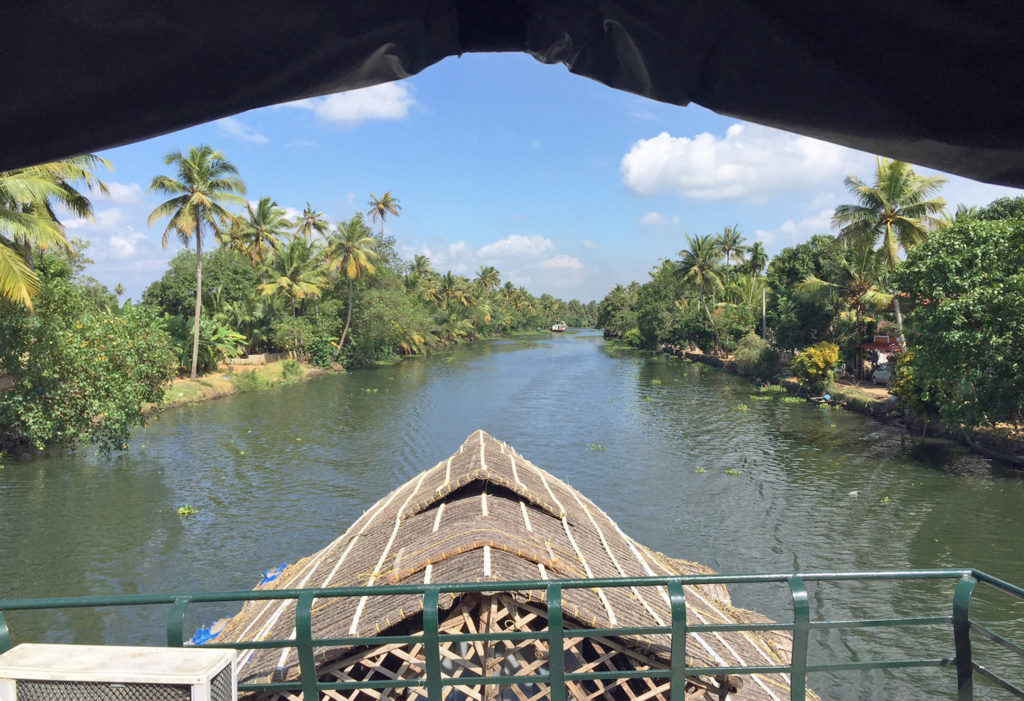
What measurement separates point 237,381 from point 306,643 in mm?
37109

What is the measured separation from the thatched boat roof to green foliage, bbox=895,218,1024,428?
11.9 m

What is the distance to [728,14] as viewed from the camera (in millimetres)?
1893

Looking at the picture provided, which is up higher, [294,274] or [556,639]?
[294,274]

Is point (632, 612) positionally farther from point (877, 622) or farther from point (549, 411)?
point (549, 411)

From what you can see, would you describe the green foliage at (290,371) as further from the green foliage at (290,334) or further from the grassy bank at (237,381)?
the green foliage at (290,334)

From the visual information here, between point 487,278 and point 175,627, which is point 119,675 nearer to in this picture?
point 175,627

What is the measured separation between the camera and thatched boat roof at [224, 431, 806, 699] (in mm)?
6484

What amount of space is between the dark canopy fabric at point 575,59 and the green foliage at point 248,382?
37.5 meters

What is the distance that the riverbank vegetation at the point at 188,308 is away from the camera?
16.1 meters

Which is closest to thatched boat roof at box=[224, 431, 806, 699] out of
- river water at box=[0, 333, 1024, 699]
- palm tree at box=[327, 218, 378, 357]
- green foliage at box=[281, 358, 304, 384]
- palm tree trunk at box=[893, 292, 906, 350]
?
river water at box=[0, 333, 1024, 699]

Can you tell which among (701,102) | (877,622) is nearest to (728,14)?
(701,102)

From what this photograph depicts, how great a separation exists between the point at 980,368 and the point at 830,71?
20535 millimetres

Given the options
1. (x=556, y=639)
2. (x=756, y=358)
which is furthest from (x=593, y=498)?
(x=756, y=358)

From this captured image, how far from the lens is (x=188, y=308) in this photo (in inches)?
1703
